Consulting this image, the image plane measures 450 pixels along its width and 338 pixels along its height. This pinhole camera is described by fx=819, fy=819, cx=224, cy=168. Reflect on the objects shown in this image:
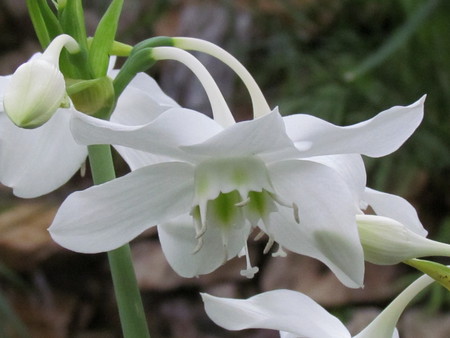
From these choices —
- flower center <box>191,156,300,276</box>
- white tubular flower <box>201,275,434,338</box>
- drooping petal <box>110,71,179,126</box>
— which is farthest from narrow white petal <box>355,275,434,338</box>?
drooping petal <box>110,71,179,126</box>

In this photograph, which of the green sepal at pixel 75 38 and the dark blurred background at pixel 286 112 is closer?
the green sepal at pixel 75 38

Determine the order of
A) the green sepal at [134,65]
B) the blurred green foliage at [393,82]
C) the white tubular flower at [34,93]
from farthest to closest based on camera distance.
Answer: the blurred green foliage at [393,82] → the green sepal at [134,65] → the white tubular flower at [34,93]

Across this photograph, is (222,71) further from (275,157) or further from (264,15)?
(275,157)

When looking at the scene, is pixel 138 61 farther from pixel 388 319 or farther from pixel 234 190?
→ pixel 388 319

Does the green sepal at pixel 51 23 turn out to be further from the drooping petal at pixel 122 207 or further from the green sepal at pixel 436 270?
the green sepal at pixel 436 270

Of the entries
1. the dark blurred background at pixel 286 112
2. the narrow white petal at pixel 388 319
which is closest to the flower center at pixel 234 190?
the narrow white petal at pixel 388 319
